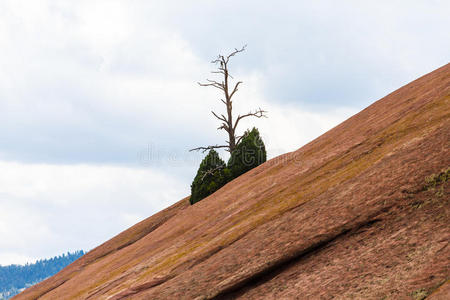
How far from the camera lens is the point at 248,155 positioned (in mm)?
32469

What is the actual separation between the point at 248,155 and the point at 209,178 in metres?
2.98

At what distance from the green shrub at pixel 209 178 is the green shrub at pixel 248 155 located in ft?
2.26

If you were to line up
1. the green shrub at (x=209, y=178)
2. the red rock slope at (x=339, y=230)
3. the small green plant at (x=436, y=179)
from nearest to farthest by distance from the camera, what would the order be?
the red rock slope at (x=339, y=230) → the small green plant at (x=436, y=179) → the green shrub at (x=209, y=178)

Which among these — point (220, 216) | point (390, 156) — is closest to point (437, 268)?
point (390, 156)

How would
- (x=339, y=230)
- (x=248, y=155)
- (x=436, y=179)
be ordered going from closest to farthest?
(x=436, y=179), (x=339, y=230), (x=248, y=155)

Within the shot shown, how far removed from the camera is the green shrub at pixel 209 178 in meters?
32.3

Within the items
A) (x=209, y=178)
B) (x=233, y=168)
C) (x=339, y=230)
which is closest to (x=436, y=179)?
(x=339, y=230)

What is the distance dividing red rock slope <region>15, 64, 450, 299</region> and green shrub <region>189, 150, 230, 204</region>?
10791mm

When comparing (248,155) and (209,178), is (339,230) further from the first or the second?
(209,178)

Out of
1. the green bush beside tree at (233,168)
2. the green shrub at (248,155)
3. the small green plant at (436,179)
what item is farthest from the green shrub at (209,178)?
the small green plant at (436,179)

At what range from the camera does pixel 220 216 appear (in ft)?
66.0

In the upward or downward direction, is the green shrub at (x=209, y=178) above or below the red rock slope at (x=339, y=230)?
above

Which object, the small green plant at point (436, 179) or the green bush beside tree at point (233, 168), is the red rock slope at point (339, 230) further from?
the green bush beside tree at point (233, 168)

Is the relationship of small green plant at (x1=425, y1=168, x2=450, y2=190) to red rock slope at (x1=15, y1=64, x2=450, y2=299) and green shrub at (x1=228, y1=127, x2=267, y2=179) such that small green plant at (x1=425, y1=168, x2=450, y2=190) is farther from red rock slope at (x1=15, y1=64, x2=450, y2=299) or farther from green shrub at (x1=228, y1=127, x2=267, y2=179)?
green shrub at (x1=228, y1=127, x2=267, y2=179)
